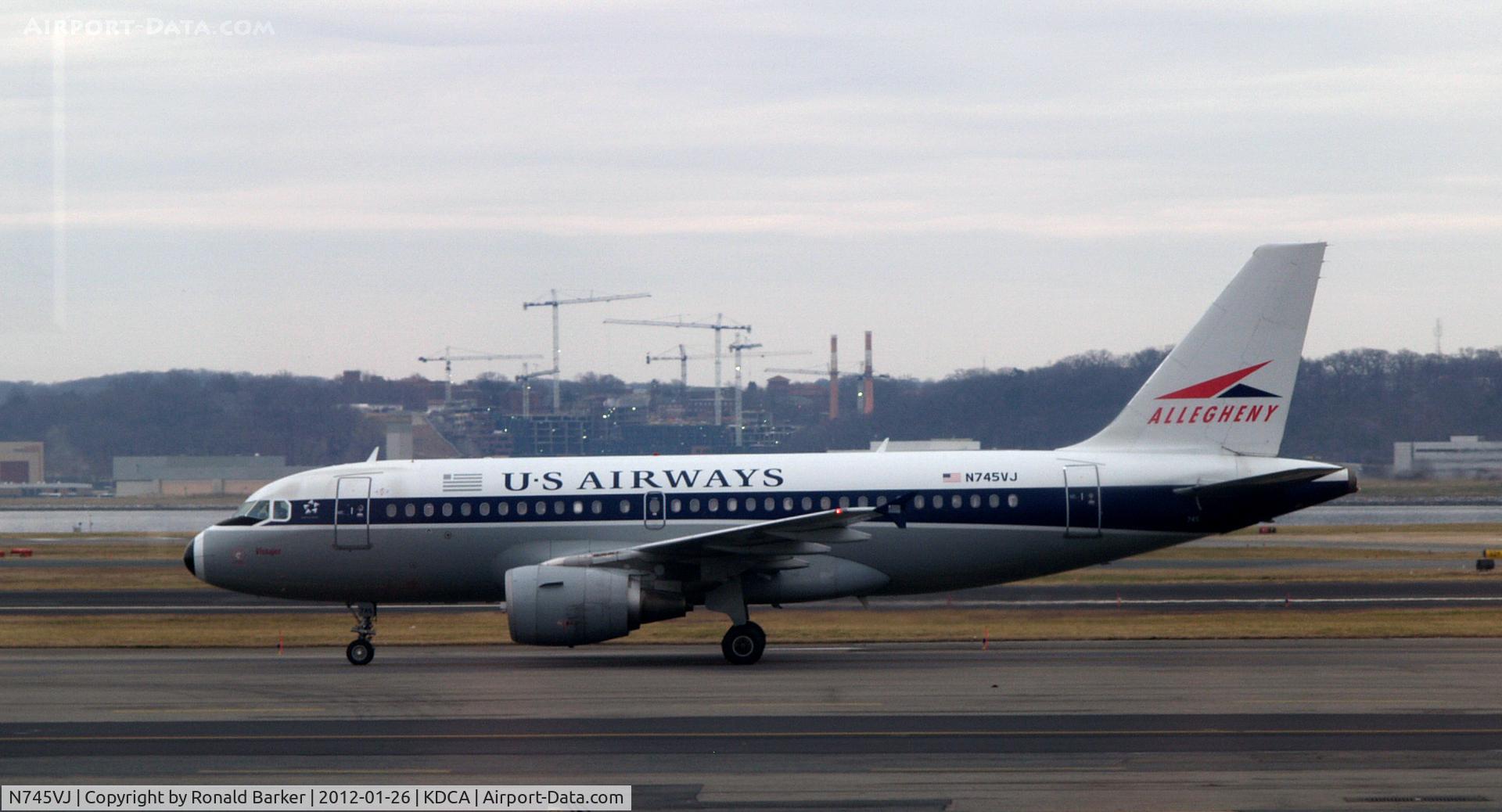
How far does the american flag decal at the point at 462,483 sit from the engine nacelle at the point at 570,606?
2.86m

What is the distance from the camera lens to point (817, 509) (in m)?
25.2

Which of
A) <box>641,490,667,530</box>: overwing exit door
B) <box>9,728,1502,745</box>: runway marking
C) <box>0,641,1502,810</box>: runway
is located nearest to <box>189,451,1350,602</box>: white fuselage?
<box>641,490,667,530</box>: overwing exit door

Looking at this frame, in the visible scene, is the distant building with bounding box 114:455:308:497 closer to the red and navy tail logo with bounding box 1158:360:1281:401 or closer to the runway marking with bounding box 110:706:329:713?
the red and navy tail logo with bounding box 1158:360:1281:401

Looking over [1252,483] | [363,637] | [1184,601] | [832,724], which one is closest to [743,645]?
[363,637]

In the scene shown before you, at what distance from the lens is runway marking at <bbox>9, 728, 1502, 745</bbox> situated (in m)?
16.6

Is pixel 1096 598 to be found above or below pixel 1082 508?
below

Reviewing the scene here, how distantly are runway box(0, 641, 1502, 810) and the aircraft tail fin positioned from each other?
3.54 meters

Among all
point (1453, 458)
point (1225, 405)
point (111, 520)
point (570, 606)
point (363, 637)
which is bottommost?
point (111, 520)

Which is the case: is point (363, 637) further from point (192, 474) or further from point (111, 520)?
point (192, 474)

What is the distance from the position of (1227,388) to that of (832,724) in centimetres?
1131

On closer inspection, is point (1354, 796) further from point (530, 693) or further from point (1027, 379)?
point (1027, 379)

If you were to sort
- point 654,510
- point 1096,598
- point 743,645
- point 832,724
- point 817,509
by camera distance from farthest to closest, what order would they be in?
point 1096,598 < point 654,510 < point 817,509 < point 743,645 < point 832,724

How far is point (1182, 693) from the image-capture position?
19.8 m

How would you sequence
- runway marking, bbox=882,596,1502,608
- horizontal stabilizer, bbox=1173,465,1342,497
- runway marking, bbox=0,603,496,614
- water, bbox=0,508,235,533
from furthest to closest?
1. water, bbox=0,508,235,533
2. runway marking, bbox=0,603,496,614
3. runway marking, bbox=882,596,1502,608
4. horizontal stabilizer, bbox=1173,465,1342,497
